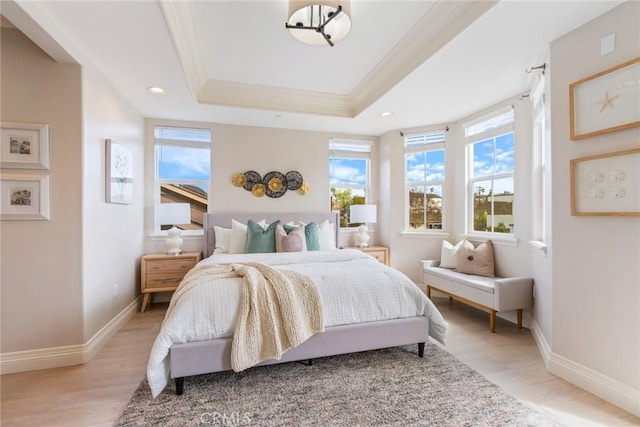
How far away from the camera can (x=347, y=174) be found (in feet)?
16.5

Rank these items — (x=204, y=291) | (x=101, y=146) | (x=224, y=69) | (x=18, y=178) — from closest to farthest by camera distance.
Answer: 1. (x=204, y=291)
2. (x=18, y=178)
3. (x=101, y=146)
4. (x=224, y=69)

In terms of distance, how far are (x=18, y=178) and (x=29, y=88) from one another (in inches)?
27.7

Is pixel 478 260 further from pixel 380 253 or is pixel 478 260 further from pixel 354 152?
pixel 354 152

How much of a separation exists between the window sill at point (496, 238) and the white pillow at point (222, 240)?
10.4 ft

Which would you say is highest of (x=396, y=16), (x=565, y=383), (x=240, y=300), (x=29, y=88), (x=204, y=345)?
A: (x=396, y=16)

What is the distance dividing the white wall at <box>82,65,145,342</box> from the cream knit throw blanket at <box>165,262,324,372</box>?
39.1 inches

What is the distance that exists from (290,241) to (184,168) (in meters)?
1.97

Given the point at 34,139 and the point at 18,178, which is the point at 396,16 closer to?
the point at 34,139

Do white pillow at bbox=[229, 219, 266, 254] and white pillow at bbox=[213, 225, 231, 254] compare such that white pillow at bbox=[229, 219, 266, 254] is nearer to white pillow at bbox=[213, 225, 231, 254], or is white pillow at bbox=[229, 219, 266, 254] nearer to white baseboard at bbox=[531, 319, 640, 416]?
white pillow at bbox=[213, 225, 231, 254]

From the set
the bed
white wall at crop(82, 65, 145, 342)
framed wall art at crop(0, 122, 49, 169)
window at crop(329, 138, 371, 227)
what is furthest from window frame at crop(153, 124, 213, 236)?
the bed

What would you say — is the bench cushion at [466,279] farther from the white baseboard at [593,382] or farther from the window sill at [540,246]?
the white baseboard at [593,382]

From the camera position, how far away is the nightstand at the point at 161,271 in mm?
3605

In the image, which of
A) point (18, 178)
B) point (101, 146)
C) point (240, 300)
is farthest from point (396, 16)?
point (18, 178)

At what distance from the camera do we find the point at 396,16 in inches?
93.0
